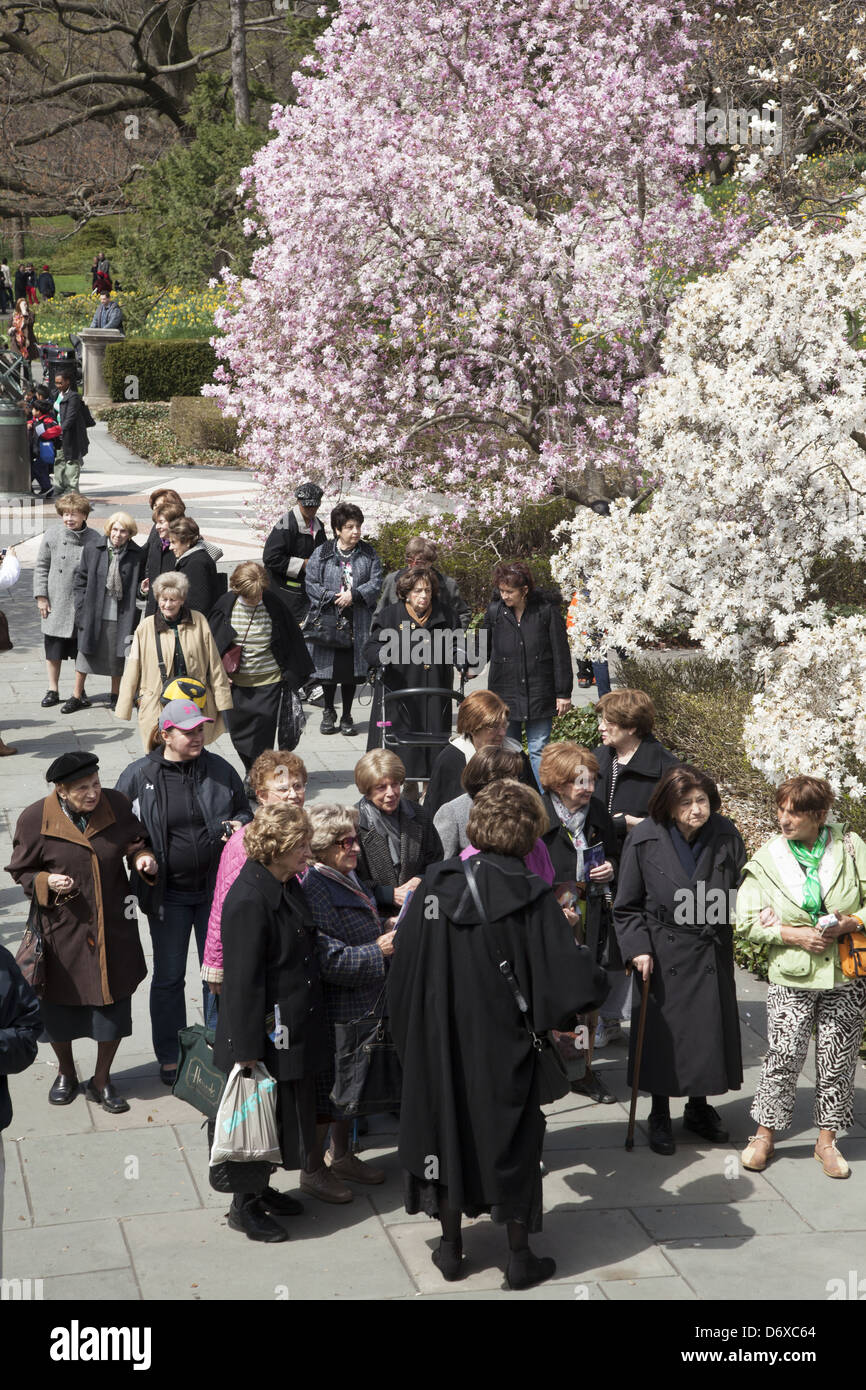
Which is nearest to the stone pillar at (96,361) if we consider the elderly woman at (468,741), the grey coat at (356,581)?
the grey coat at (356,581)

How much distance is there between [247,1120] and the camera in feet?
15.9

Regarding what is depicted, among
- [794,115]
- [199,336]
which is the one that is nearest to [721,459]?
[794,115]

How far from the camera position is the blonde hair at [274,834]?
4.88 m

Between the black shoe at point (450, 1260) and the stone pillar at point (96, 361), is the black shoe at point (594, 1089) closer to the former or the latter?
the black shoe at point (450, 1260)

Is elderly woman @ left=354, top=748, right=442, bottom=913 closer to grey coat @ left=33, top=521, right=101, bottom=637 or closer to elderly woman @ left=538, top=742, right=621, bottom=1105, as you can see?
elderly woman @ left=538, top=742, right=621, bottom=1105

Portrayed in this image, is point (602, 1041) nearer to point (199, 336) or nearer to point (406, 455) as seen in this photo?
point (406, 455)

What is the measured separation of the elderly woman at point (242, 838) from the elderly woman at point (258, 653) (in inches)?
125

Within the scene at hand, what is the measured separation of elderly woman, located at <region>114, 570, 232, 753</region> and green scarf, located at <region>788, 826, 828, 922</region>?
3.69 m

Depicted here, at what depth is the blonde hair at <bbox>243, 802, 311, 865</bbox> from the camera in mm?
4883

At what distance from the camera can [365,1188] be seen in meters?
5.49

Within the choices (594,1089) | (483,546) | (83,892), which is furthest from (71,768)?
(483,546)

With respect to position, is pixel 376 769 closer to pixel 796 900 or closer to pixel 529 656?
pixel 796 900
